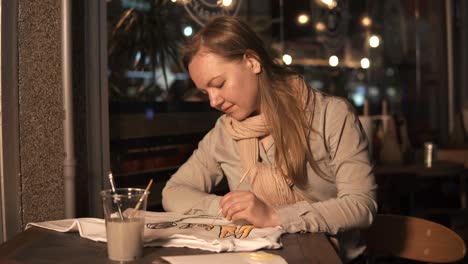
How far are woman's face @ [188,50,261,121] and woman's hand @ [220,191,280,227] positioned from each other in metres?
0.41

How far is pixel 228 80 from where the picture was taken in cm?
199

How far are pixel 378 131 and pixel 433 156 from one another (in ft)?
1.31

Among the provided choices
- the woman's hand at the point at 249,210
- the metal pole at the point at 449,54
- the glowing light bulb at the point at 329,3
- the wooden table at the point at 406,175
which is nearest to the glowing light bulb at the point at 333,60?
the glowing light bulb at the point at 329,3

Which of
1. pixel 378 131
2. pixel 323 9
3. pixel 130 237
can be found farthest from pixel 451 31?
pixel 130 237

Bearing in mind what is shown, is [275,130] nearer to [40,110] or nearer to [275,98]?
[275,98]

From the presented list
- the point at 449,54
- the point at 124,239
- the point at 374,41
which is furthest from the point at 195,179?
the point at 449,54

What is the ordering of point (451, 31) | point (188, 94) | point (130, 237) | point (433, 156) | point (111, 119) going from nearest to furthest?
point (130, 237), point (111, 119), point (188, 94), point (433, 156), point (451, 31)

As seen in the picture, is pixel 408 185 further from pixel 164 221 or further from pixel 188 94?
pixel 164 221

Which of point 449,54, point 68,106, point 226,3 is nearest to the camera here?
point 68,106

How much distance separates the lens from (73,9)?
247 centimetres

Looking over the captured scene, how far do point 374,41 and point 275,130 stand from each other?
13.8 ft

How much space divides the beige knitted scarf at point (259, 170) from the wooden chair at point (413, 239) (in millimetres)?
276

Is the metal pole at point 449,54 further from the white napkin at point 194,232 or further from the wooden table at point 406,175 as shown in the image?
the white napkin at point 194,232

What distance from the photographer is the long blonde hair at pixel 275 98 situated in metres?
1.97
